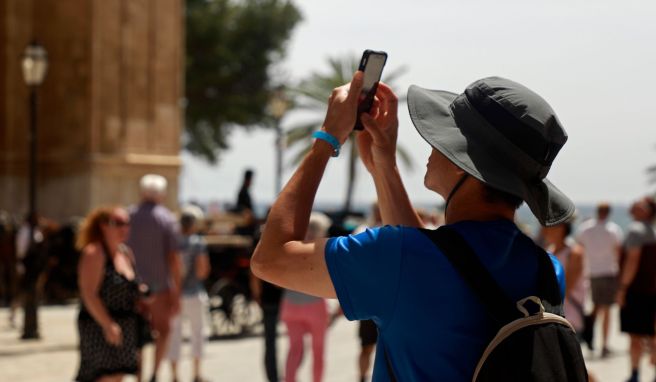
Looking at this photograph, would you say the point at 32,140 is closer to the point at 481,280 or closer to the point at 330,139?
the point at 330,139

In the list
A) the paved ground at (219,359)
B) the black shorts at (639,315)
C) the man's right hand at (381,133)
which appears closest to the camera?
the man's right hand at (381,133)

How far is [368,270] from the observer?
2.37 metres

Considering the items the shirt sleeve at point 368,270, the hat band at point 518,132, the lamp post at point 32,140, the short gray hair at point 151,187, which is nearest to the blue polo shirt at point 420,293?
the shirt sleeve at point 368,270

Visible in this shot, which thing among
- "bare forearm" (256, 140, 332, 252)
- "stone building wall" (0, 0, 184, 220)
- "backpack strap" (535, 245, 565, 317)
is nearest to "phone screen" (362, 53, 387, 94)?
"bare forearm" (256, 140, 332, 252)

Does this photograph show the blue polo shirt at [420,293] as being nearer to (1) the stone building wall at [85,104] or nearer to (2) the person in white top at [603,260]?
(2) the person in white top at [603,260]

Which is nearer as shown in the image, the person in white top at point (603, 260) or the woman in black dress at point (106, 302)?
the woman in black dress at point (106, 302)

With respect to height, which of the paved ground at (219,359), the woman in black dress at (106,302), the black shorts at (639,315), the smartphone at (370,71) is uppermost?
the smartphone at (370,71)

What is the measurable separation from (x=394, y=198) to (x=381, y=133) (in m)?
0.22

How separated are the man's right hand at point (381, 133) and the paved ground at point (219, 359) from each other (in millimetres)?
8136

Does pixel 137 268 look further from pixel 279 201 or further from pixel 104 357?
pixel 279 201

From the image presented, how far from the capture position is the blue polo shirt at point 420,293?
2350 mm

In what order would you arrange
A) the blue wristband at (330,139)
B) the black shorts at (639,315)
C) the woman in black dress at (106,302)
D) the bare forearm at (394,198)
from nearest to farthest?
the blue wristband at (330,139)
the bare forearm at (394,198)
the woman in black dress at (106,302)
the black shorts at (639,315)

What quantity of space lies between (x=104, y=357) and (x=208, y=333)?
8.22 metres

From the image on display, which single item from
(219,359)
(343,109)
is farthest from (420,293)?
(219,359)
